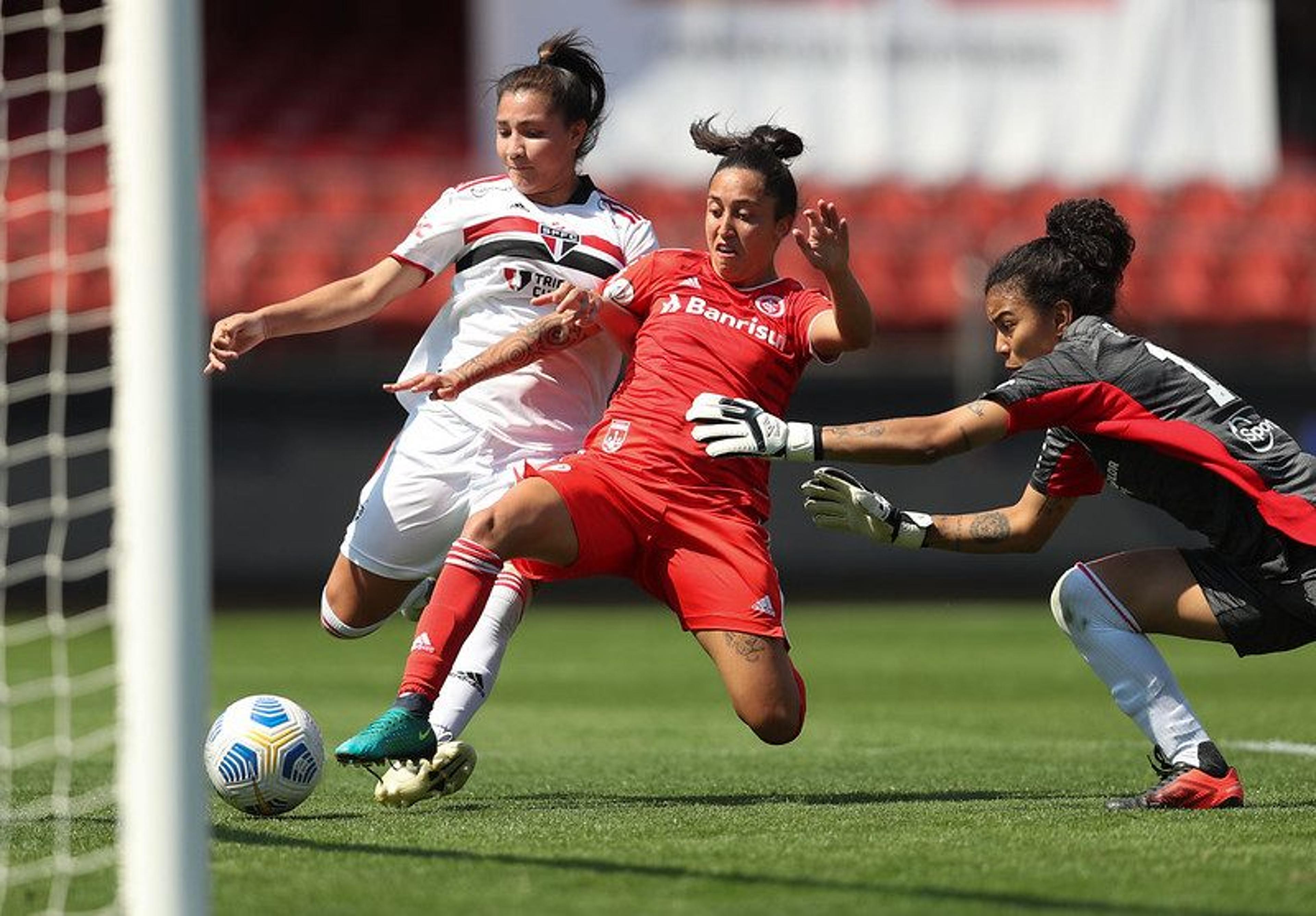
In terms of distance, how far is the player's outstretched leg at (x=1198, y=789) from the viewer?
5773 millimetres

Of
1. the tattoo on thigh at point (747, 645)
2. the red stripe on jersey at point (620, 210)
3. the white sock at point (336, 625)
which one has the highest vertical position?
the red stripe on jersey at point (620, 210)

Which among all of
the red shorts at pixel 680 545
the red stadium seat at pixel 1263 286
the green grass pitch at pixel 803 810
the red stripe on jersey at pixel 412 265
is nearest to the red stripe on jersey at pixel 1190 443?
the green grass pitch at pixel 803 810

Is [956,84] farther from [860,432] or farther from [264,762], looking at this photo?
[264,762]

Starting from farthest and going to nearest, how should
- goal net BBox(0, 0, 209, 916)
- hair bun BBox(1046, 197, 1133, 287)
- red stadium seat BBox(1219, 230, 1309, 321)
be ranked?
1. red stadium seat BBox(1219, 230, 1309, 321)
2. hair bun BBox(1046, 197, 1133, 287)
3. goal net BBox(0, 0, 209, 916)

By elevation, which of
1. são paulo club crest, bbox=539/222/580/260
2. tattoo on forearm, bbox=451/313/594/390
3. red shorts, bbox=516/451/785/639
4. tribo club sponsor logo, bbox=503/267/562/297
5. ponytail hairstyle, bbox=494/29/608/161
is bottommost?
red shorts, bbox=516/451/785/639

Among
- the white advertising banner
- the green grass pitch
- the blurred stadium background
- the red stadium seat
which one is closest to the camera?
the green grass pitch

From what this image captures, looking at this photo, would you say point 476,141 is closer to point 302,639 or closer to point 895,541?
point 302,639

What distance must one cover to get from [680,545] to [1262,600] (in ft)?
5.57

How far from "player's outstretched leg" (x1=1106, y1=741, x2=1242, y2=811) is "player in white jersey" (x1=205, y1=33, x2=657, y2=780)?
6.98 feet

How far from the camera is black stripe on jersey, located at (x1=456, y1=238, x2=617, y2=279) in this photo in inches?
261

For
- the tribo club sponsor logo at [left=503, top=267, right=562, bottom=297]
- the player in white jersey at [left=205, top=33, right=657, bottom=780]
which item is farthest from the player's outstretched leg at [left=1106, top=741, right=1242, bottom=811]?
the tribo club sponsor logo at [left=503, top=267, right=562, bottom=297]

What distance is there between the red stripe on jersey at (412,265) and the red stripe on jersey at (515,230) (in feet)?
0.53

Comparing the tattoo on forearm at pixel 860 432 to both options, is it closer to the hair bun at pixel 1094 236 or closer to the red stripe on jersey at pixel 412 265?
the hair bun at pixel 1094 236

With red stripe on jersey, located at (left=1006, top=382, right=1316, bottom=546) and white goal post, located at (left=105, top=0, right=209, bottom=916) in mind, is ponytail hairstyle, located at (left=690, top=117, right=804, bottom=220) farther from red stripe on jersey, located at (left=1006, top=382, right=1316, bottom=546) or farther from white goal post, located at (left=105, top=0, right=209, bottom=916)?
white goal post, located at (left=105, top=0, right=209, bottom=916)
